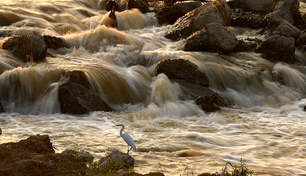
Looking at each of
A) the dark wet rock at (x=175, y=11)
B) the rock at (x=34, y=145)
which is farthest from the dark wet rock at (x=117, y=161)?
the dark wet rock at (x=175, y=11)

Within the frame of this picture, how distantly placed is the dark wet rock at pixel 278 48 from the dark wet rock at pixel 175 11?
3846 millimetres

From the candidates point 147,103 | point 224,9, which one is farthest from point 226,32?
point 147,103

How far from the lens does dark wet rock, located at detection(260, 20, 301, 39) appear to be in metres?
15.6

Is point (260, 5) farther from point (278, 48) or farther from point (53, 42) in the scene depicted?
point (53, 42)

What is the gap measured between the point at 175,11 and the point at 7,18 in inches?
226

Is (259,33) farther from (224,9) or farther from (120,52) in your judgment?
(120,52)

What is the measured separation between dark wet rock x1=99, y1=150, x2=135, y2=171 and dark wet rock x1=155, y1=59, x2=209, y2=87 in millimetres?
5291

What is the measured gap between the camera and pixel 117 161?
20.4 ft

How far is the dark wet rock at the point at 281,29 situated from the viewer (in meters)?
15.6

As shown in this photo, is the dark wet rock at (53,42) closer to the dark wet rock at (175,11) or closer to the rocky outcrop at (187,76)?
the rocky outcrop at (187,76)

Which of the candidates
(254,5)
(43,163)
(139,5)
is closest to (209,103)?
(43,163)

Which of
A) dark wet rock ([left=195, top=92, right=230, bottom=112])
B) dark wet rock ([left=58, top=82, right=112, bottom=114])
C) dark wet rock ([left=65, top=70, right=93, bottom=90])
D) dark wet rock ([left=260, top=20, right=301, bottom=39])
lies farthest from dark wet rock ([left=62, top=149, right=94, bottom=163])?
dark wet rock ([left=260, top=20, right=301, bottom=39])

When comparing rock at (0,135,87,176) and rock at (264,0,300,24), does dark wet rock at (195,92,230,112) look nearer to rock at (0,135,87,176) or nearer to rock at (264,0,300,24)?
rock at (0,135,87,176)

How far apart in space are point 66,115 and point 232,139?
3.33 m
